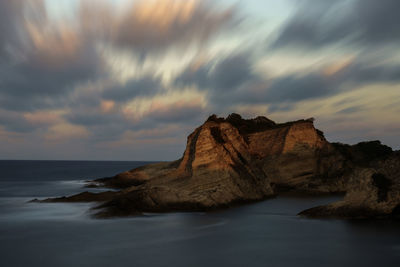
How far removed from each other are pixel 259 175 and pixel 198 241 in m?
20.6

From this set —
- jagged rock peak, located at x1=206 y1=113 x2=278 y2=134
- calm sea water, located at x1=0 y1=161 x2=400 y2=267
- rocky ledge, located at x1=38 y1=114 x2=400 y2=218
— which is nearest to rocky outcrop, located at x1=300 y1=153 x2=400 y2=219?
rocky ledge, located at x1=38 y1=114 x2=400 y2=218

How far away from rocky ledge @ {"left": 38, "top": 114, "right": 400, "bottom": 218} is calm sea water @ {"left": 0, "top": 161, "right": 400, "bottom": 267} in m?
1.94

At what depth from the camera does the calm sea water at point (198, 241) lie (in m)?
16.6

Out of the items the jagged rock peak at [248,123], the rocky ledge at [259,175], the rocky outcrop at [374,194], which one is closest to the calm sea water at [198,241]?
the rocky outcrop at [374,194]

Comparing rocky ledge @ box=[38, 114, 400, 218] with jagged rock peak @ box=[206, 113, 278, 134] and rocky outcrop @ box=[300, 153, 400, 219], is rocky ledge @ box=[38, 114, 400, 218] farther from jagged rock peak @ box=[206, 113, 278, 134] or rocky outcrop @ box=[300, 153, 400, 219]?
jagged rock peak @ box=[206, 113, 278, 134]

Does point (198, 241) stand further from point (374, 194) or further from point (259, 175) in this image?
A: point (259, 175)

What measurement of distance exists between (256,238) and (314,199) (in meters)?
19.4

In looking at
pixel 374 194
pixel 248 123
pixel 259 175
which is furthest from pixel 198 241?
pixel 248 123

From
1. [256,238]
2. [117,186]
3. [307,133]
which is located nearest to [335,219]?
[256,238]

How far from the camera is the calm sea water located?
54.5 ft

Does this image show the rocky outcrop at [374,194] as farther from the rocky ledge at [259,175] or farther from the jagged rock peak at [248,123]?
the jagged rock peak at [248,123]

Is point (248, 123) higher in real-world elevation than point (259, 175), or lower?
higher

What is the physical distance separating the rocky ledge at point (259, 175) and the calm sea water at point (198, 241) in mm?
1937

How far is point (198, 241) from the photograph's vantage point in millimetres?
19859
